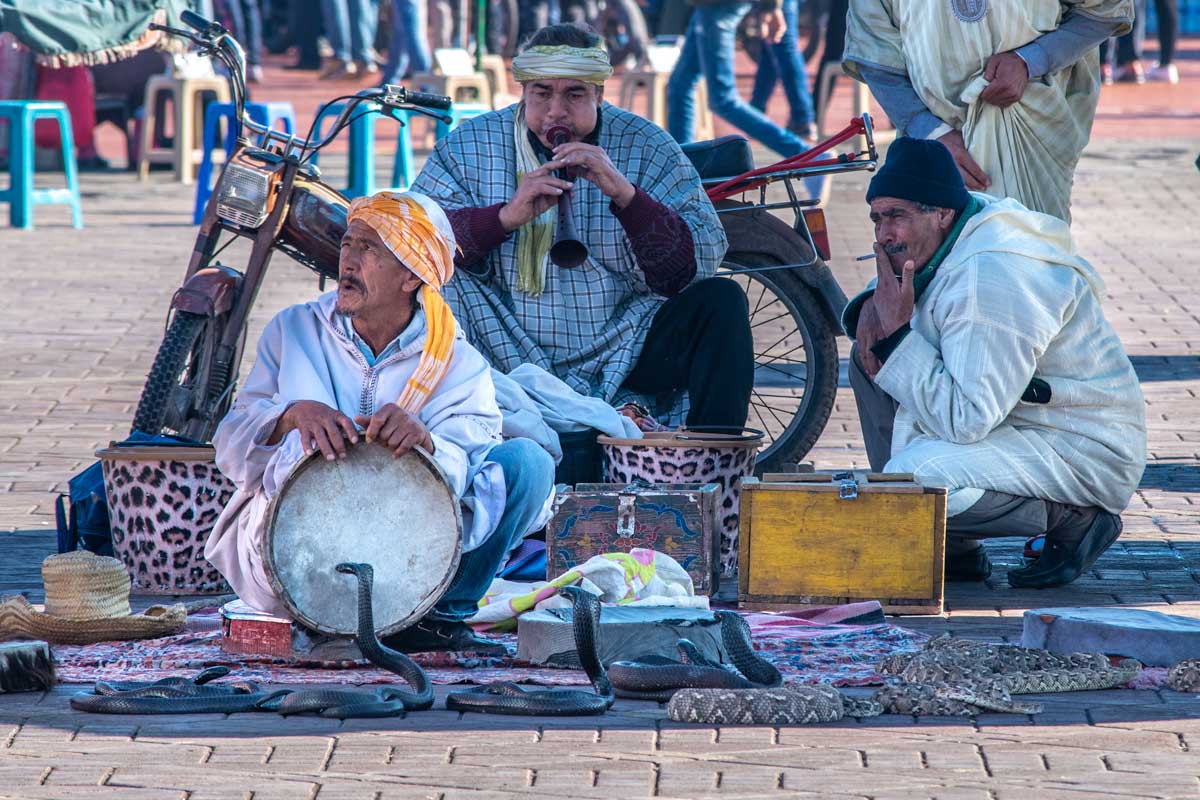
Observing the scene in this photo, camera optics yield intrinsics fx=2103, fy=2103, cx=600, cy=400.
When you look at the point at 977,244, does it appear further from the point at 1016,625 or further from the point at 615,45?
the point at 615,45

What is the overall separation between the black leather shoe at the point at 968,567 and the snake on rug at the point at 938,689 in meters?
1.03

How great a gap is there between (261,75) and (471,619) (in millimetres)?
19907

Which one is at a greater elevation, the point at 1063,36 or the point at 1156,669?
the point at 1063,36

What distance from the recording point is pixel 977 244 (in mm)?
5230

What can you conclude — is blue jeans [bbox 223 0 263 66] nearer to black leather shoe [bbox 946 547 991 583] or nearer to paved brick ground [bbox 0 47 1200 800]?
paved brick ground [bbox 0 47 1200 800]

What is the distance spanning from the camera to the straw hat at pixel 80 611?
4.62 metres

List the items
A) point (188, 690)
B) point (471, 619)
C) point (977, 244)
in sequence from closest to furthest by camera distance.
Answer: point (188, 690), point (471, 619), point (977, 244)

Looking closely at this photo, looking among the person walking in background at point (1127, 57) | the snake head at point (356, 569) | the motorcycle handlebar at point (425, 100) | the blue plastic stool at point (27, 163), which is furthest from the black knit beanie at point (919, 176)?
the person walking in background at point (1127, 57)

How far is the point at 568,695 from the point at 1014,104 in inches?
113

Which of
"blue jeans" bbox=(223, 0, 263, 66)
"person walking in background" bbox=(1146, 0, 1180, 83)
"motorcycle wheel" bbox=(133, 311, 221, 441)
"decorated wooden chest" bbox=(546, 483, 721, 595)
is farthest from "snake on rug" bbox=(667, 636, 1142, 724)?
"blue jeans" bbox=(223, 0, 263, 66)

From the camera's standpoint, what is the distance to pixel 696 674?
13.7ft

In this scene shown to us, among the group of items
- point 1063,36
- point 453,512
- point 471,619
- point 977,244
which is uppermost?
point 1063,36

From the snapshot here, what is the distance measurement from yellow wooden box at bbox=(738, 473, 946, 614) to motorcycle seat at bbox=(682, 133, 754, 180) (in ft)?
5.36

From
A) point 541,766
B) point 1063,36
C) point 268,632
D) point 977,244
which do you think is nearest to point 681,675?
point 541,766
